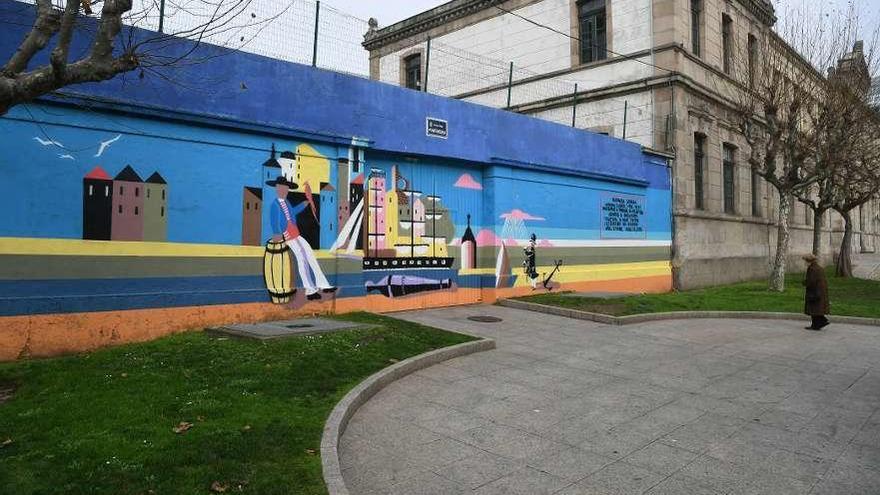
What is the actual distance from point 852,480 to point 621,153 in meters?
13.4

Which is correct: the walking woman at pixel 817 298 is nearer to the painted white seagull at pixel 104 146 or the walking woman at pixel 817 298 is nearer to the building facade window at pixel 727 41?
the building facade window at pixel 727 41

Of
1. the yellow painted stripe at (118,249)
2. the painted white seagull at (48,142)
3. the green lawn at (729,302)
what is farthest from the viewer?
the green lawn at (729,302)

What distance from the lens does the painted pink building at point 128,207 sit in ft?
25.3

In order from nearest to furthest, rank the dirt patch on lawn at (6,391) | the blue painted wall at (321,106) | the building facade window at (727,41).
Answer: the dirt patch on lawn at (6,391) < the blue painted wall at (321,106) < the building facade window at (727,41)

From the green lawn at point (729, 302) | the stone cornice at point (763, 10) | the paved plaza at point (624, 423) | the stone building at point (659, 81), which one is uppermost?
the stone cornice at point (763, 10)

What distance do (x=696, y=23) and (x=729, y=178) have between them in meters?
5.81

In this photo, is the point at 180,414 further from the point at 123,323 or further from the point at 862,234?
the point at 862,234

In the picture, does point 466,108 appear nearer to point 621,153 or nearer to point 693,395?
point 621,153

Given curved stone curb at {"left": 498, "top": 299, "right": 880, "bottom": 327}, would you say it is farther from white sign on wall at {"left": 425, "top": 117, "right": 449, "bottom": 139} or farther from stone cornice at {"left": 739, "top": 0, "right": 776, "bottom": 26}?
stone cornice at {"left": 739, "top": 0, "right": 776, "bottom": 26}

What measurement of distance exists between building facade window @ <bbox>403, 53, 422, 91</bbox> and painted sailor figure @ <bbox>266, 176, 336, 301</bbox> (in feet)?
53.1

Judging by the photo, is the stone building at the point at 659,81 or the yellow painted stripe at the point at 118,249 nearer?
the yellow painted stripe at the point at 118,249

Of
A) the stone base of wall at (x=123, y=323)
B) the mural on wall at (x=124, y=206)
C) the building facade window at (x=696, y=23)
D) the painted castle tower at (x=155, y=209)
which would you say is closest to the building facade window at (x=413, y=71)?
the building facade window at (x=696, y=23)

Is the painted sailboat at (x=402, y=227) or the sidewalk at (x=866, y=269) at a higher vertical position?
the painted sailboat at (x=402, y=227)

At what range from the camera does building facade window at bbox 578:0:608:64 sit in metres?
19.5
